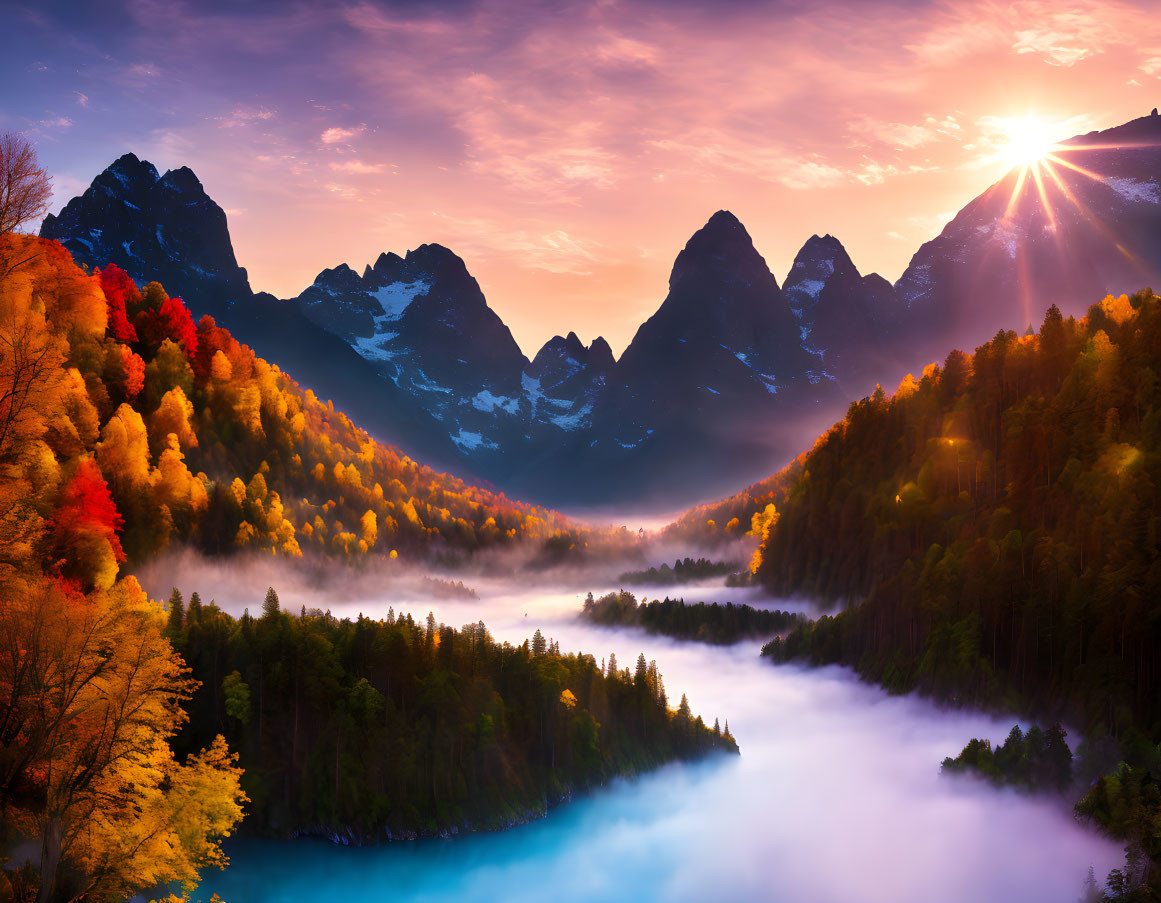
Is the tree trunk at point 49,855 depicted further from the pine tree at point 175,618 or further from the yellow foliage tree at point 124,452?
the yellow foliage tree at point 124,452

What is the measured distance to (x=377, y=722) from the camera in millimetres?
134500

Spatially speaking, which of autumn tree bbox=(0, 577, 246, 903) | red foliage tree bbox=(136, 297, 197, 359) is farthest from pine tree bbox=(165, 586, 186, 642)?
autumn tree bbox=(0, 577, 246, 903)

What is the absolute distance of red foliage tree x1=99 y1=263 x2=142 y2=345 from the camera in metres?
178

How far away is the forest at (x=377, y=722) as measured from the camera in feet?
417

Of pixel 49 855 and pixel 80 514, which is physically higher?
pixel 80 514

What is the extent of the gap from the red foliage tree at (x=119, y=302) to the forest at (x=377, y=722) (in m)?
74.2

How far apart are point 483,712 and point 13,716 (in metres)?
114

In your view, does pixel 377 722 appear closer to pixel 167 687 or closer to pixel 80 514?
pixel 80 514

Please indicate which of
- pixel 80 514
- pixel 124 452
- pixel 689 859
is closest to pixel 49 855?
pixel 80 514

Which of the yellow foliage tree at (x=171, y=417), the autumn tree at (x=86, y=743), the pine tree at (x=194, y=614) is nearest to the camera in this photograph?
the autumn tree at (x=86, y=743)

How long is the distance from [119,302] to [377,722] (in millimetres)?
107659

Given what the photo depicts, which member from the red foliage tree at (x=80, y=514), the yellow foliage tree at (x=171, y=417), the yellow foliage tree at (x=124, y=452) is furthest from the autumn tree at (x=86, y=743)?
the yellow foliage tree at (x=171, y=417)

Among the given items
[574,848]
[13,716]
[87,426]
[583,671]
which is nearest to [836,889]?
[574,848]

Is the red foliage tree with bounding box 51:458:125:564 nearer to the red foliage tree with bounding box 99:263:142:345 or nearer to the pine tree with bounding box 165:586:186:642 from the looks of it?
the pine tree with bounding box 165:586:186:642
